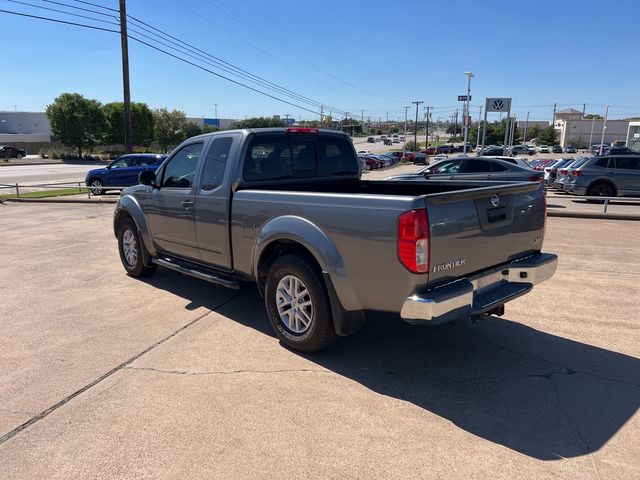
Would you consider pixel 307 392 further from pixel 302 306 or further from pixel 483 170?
pixel 483 170

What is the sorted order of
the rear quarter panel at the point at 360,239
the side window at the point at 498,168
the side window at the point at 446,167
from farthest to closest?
the side window at the point at 446,167 < the side window at the point at 498,168 < the rear quarter panel at the point at 360,239

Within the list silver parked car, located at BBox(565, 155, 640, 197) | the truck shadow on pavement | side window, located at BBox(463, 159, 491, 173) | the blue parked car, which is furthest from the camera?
the blue parked car

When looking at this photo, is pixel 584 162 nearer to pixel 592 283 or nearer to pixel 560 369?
pixel 592 283

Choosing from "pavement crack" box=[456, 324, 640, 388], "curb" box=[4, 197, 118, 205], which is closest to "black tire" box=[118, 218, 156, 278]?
"pavement crack" box=[456, 324, 640, 388]

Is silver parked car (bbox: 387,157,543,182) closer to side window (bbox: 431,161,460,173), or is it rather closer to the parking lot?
side window (bbox: 431,161,460,173)

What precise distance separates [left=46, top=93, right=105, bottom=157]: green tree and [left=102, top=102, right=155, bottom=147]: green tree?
1618 mm

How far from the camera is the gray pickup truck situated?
11.2 feet

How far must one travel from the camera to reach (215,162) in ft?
17.0

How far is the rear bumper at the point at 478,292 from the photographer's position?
131 inches

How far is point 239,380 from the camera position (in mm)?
3869

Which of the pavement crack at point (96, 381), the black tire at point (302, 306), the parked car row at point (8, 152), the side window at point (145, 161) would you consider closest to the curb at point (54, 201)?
the side window at point (145, 161)

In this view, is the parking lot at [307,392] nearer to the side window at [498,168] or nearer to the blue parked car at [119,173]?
the side window at [498,168]

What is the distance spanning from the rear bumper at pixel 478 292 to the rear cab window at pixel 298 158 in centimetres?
233

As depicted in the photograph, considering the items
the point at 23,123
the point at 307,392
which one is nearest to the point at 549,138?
the point at 23,123
